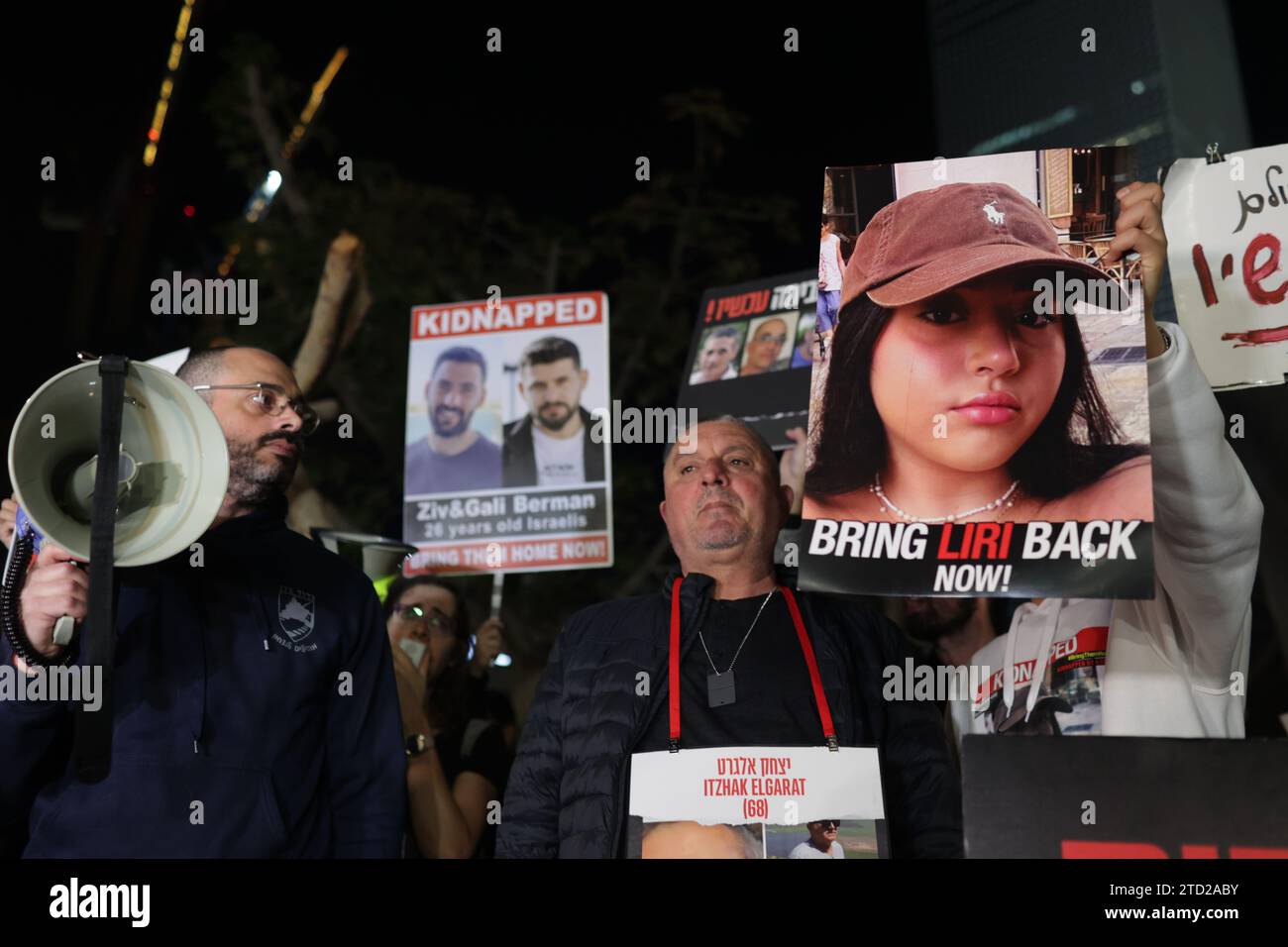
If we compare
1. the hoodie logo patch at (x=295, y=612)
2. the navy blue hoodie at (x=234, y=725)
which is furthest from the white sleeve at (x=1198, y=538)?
the hoodie logo patch at (x=295, y=612)

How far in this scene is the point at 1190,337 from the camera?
332 centimetres

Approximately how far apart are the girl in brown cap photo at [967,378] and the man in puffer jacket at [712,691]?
1.75 feet

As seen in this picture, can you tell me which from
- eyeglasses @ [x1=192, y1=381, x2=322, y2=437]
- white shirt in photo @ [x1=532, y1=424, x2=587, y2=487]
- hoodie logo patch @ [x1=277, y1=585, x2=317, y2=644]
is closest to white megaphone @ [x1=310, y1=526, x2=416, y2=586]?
white shirt in photo @ [x1=532, y1=424, x2=587, y2=487]

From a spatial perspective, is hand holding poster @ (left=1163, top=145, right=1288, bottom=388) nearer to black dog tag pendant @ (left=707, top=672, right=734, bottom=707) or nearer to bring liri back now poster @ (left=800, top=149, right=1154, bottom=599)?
bring liri back now poster @ (left=800, top=149, right=1154, bottom=599)

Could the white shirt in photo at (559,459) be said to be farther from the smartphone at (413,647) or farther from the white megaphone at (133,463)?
the white megaphone at (133,463)

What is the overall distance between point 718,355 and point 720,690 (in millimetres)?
2413

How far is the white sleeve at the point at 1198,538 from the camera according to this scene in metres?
2.92

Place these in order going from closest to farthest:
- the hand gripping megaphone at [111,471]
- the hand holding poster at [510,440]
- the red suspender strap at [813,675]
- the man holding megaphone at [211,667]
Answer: the hand gripping megaphone at [111,471] < the man holding megaphone at [211,667] < the red suspender strap at [813,675] < the hand holding poster at [510,440]

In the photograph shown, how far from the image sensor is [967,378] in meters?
2.88

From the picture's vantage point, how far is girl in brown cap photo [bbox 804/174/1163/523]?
280 cm

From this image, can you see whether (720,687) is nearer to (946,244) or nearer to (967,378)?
(967,378)

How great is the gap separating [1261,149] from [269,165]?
399 inches

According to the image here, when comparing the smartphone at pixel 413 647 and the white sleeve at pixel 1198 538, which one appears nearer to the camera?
the white sleeve at pixel 1198 538
